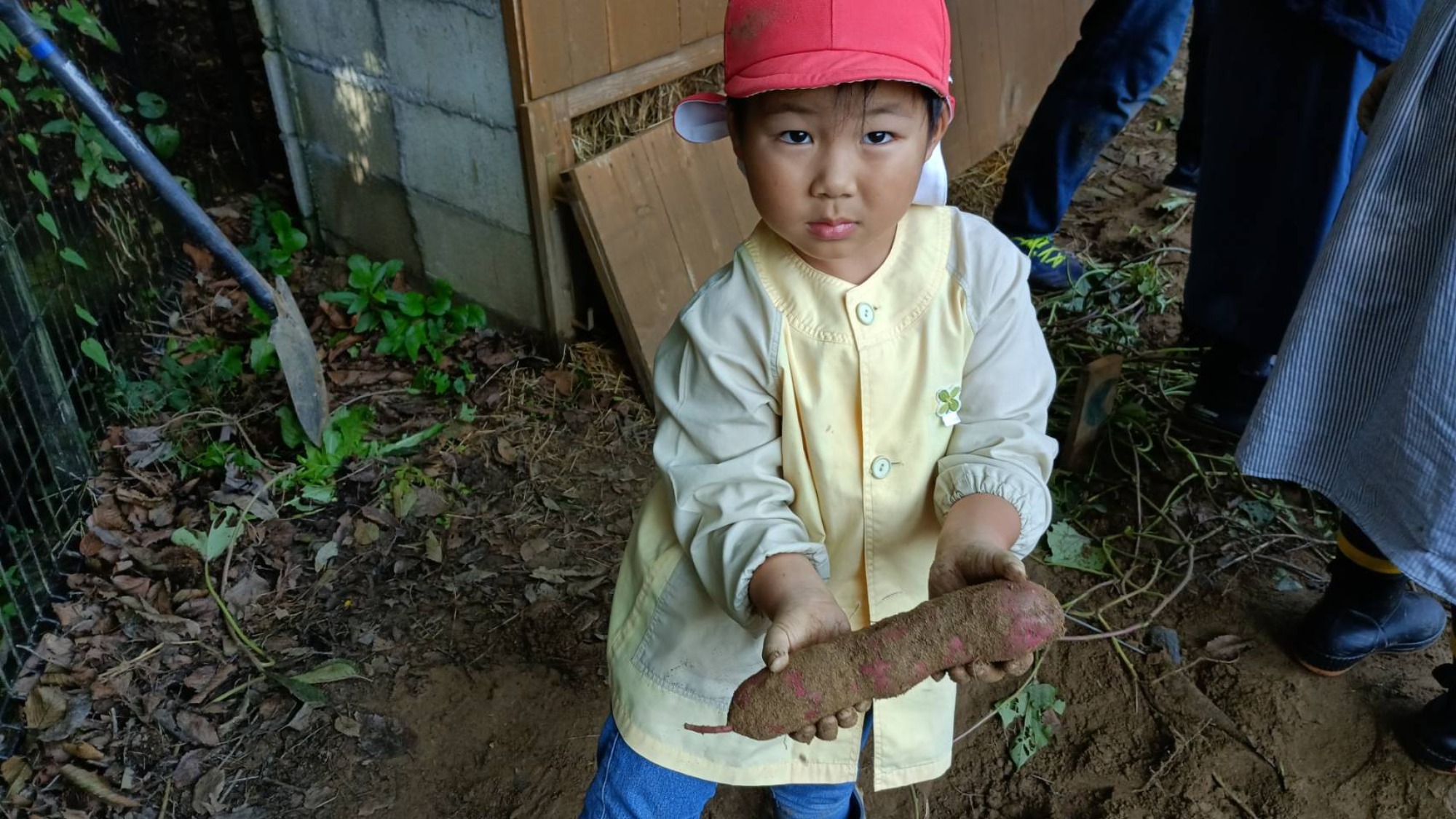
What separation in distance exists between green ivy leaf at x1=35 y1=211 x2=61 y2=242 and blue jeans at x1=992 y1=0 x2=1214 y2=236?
285cm

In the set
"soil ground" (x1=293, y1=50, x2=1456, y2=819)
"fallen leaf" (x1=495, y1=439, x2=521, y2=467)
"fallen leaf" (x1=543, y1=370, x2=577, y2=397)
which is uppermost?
"fallen leaf" (x1=543, y1=370, x2=577, y2=397)

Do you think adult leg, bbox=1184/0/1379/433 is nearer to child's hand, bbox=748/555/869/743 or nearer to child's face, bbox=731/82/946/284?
child's face, bbox=731/82/946/284

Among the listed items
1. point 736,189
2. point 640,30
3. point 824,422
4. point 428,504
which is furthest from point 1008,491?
point 736,189

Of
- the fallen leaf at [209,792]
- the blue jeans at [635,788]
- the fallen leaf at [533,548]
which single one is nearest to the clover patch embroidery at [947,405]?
the blue jeans at [635,788]

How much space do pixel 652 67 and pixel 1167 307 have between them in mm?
1900

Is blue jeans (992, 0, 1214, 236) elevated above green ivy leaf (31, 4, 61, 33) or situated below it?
below

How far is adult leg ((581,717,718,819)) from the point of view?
5.31ft

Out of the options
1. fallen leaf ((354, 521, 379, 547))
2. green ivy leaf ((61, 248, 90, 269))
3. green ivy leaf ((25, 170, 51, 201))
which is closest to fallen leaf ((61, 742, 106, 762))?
fallen leaf ((354, 521, 379, 547))

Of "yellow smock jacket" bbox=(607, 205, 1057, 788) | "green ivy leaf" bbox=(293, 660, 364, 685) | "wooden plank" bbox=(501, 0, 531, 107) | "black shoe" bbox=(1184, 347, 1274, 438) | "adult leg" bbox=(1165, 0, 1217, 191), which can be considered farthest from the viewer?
"adult leg" bbox=(1165, 0, 1217, 191)

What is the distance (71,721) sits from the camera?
234cm

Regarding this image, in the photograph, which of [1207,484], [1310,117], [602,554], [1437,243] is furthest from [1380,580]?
[602,554]

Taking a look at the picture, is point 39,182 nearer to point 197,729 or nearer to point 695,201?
point 197,729

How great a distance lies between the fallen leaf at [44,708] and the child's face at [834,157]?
78.7 inches

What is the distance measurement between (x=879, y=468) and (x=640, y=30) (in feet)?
6.65
